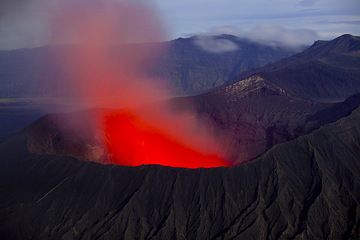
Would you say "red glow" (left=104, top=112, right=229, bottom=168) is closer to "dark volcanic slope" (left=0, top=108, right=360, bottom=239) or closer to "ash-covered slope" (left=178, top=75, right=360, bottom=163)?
"ash-covered slope" (left=178, top=75, right=360, bottom=163)

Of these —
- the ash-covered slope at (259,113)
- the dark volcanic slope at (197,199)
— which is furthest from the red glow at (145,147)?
the dark volcanic slope at (197,199)

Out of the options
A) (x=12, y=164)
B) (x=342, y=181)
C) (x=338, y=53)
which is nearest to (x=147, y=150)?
(x=12, y=164)

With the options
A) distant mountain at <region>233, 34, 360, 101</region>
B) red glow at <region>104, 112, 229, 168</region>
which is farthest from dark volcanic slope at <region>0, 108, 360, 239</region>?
distant mountain at <region>233, 34, 360, 101</region>

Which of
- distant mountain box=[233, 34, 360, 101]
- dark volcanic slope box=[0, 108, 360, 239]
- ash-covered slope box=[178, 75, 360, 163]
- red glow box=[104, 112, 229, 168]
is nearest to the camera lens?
dark volcanic slope box=[0, 108, 360, 239]

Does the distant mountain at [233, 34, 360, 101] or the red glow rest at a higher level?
the red glow

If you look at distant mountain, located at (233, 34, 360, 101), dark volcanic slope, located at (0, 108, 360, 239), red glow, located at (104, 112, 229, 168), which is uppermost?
dark volcanic slope, located at (0, 108, 360, 239)

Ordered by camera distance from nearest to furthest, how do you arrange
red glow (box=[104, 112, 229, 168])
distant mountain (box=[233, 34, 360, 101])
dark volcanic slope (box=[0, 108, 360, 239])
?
dark volcanic slope (box=[0, 108, 360, 239])
red glow (box=[104, 112, 229, 168])
distant mountain (box=[233, 34, 360, 101])

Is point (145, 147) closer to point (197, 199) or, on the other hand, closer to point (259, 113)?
point (259, 113)

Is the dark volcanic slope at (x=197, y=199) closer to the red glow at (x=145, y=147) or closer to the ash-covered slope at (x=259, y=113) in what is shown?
the red glow at (x=145, y=147)

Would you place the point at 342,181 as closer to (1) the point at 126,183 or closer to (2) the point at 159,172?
(2) the point at 159,172
